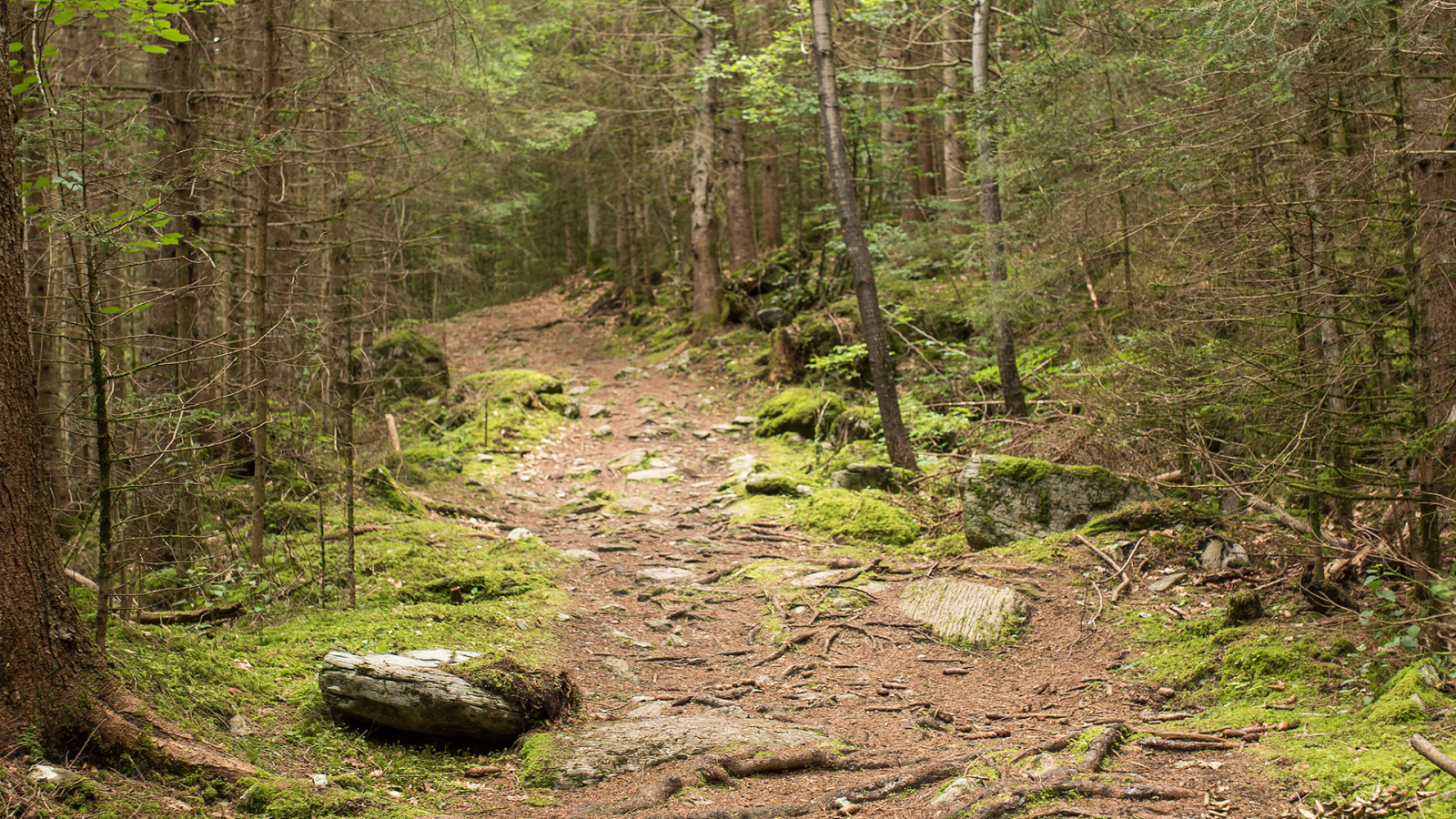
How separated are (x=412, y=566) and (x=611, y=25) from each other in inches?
623

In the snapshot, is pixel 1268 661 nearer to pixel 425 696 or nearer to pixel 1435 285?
pixel 1435 285

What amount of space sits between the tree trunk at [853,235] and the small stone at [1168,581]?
3820 mm

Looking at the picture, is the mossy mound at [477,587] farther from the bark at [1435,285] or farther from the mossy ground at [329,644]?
the bark at [1435,285]

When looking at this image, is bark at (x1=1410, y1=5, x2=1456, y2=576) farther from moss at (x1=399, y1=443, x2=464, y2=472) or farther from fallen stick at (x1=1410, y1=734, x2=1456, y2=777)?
moss at (x1=399, y1=443, x2=464, y2=472)

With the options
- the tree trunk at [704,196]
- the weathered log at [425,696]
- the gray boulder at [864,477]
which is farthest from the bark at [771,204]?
the weathered log at [425,696]

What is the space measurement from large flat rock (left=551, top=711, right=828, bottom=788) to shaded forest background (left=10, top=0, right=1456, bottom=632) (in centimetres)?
225

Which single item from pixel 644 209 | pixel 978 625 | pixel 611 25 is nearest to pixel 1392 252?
pixel 978 625

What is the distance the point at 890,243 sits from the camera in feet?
48.1

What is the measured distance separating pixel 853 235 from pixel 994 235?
181 centimetres

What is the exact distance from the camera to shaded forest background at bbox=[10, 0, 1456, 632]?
460 cm

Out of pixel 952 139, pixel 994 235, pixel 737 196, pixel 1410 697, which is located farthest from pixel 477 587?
pixel 737 196

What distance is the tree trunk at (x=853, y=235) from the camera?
10156mm

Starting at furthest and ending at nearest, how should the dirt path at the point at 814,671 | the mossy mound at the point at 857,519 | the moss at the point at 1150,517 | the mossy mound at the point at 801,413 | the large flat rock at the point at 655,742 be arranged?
the mossy mound at the point at 801,413 → the mossy mound at the point at 857,519 → the moss at the point at 1150,517 → the large flat rock at the point at 655,742 → the dirt path at the point at 814,671

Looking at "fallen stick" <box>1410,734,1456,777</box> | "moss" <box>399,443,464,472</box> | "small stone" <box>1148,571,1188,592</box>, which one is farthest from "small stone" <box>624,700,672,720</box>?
"moss" <box>399,443,464,472</box>
